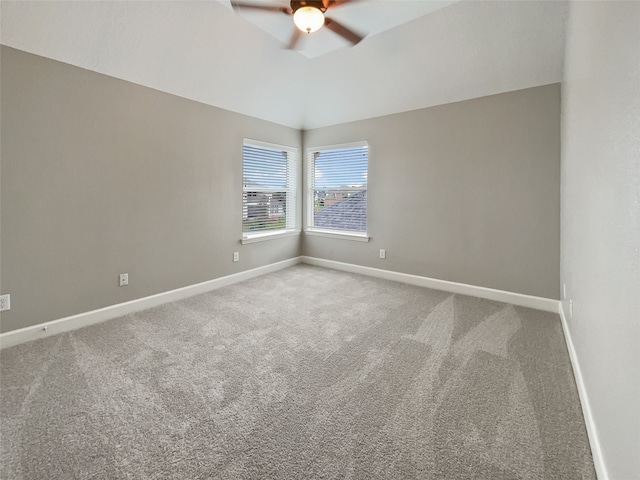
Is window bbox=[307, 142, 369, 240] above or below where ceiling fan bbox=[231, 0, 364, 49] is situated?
below

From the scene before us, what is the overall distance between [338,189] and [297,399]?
11.8 ft

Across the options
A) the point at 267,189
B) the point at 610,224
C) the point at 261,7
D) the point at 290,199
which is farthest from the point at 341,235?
the point at 610,224

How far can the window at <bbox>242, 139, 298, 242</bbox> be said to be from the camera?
4.31 metres

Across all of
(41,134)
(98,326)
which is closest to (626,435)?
(98,326)

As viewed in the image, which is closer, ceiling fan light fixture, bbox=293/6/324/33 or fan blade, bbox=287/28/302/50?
ceiling fan light fixture, bbox=293/6/324/33

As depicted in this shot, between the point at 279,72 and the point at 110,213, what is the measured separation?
250 cm

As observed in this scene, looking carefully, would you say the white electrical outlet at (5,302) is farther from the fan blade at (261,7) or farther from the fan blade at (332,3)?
the fan blade at (332,3)

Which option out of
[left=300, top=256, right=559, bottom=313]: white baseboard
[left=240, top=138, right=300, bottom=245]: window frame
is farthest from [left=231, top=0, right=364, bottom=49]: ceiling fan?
[left=300, top=256, right=559, bottom=313]: white baseboard

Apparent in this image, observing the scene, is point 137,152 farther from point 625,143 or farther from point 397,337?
point 625,143

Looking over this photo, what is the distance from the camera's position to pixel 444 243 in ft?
12.5

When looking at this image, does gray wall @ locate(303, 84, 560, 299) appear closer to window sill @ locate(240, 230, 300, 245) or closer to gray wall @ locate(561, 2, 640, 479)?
window sill @ locate(240, 230, 300, 245)

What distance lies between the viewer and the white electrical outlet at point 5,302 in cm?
230

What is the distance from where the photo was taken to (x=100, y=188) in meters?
2.80

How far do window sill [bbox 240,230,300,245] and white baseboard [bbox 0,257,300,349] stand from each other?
457 mm
